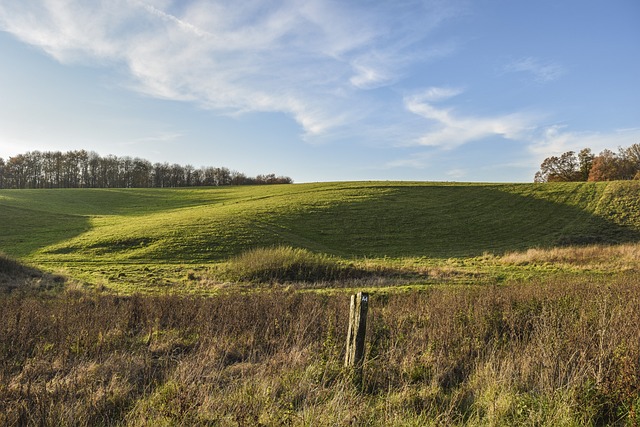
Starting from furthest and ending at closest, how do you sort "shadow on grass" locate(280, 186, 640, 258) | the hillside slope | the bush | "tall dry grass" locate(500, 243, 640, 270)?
"shadow on grass" locate(280, 186, 640, 258) < the hillside slope < "tall dry grass" locate(500, 243, 640, 270) < the bush

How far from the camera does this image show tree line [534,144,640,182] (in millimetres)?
86875

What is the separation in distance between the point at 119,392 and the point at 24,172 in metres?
133

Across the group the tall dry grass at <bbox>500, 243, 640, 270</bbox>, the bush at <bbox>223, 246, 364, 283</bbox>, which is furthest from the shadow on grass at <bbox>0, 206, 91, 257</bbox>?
the tall dry grass at <bbox>500, 243, 640, 270</bbox>

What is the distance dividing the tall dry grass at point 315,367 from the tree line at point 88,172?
12192cm

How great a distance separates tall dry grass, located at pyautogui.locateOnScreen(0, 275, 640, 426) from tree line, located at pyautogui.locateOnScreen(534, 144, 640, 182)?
93496mm

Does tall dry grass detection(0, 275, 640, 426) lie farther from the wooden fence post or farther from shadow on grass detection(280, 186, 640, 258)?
shadow on grass detection(280, 186, 640, 258)

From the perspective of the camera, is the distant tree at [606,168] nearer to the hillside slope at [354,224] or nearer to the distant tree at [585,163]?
the distant tree at [585,163]

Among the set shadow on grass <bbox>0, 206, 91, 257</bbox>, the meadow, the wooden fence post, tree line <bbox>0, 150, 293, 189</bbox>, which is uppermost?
tree line <bbox>0, 150, 293, 189</bbox>

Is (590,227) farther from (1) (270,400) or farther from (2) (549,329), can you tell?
(1) (270,400)

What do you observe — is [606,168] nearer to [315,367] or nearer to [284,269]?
[284,269]

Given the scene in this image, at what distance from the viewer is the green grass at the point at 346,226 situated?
3428cm

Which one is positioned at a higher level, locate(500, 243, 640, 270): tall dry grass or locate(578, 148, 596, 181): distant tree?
locate(578, 148, 596, 181): distant tree

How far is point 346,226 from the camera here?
151ft

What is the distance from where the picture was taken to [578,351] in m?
6.99
